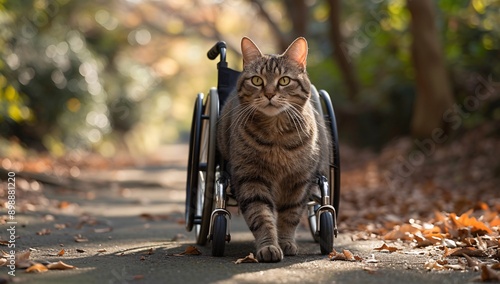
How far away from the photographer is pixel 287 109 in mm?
3783

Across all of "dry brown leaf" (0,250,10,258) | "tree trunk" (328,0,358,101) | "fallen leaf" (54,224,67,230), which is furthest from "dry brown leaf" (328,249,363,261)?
"tree trunk" (328,0,358,101)

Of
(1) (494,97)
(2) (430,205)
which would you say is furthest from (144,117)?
(2) (430,205)

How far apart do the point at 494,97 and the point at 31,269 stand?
784cm

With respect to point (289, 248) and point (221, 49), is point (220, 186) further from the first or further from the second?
point (221, 49)

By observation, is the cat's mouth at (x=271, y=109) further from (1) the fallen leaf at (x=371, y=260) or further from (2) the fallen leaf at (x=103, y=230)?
(2) the fallen leaf at (x=103, y=230)

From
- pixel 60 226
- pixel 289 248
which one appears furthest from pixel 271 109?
pixel 60 226

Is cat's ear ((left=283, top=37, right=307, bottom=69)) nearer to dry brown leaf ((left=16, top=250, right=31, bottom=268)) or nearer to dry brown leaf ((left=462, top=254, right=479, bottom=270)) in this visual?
dry brown leaf ((left=462, top=254, right=479, bottom=270))

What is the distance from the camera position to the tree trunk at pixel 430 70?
924 cm

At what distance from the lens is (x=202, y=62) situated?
92.4 ft

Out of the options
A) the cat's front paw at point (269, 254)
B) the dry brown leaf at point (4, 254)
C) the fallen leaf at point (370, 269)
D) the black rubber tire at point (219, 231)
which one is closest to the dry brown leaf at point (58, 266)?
the dry brown leaf at point (4, 254)

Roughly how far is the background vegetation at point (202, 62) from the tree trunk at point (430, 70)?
0.05 ft

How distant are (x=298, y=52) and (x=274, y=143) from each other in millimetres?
624

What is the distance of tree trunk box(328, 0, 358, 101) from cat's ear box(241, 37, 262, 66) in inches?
387

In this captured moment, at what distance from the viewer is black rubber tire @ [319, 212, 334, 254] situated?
375 centimetres
